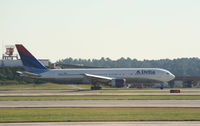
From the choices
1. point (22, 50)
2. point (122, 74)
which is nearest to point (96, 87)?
point (122, 74)

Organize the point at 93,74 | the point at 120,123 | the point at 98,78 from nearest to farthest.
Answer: the point at 120,123
the point at 98,78
the point at 93,74

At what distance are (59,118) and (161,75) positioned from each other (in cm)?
5160

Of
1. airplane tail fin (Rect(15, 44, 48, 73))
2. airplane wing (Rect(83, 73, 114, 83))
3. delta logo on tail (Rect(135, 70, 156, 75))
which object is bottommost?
airplane wing (Rect(83, 73, 114, 83))

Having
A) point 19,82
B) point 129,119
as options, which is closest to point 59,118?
point 129,119

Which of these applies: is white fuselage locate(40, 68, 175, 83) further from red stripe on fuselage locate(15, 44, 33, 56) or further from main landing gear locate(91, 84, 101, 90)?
red stripe on fuselage locate(15, 44, 33, 56)

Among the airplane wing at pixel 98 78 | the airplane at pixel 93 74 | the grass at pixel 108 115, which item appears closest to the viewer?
the grass at pixel 108 115

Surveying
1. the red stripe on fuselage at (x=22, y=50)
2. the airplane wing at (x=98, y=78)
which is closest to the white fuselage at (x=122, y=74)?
the airplane wing at (x=98, y=78)

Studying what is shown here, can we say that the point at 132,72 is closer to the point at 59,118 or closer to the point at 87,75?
the point at 87,75

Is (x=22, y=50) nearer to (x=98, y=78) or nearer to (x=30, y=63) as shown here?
A: (x=30, y=63)

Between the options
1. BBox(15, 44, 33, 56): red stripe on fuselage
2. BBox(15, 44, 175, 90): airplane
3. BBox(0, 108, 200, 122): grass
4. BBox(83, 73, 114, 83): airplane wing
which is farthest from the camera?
BBox(15, 44, 33, 56): red stripe on fuselage

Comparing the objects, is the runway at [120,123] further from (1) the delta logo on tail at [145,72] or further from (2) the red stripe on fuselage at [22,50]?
(2) the red stripe on fuselage at [22,50]

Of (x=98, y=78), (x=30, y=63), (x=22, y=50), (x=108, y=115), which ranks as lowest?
(x=108, y=115)

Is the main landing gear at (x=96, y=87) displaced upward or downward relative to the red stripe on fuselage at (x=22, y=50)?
downward

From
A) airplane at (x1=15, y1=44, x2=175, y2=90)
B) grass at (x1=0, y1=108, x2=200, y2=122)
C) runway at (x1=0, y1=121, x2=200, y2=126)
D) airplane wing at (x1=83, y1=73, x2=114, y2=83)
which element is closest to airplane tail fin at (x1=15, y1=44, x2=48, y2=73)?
airplane at (x1=15, y1=44, x2=175, y2=90)
